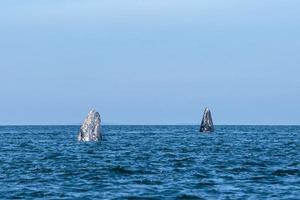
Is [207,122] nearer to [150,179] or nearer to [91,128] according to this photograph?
[91,128]

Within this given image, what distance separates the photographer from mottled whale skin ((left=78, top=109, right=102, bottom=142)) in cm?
8650

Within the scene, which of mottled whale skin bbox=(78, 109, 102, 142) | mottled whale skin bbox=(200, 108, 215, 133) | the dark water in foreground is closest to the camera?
the dark water in foreground

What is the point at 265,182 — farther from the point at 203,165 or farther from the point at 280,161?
the point at 280,161

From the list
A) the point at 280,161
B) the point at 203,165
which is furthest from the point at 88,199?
the point at 280,161

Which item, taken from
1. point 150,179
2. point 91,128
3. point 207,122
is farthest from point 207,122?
point 150,179

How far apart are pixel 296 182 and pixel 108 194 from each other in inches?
438

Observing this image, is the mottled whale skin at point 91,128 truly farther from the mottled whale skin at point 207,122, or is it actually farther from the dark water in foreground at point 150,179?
the mottled whale skin at point 207,122

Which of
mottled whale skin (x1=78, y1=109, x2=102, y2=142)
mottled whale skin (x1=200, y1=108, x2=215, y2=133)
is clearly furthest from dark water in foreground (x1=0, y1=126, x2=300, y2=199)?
mottled whale skin (x1=200, y1=108, x2=215, y2=133)

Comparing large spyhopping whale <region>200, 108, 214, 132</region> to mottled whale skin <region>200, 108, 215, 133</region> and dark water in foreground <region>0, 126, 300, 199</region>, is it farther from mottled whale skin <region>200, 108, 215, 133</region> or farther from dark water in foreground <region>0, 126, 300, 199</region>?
dark water in foreground <region>0, 126, 300, 199</region>

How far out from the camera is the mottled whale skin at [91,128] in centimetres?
8650

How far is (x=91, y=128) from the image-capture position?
89125 mm

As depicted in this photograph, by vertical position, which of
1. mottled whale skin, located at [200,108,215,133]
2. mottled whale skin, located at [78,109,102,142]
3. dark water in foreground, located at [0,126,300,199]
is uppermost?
mottled whale skin, located at [200,108,215,133]

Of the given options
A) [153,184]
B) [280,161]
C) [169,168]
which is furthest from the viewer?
[280,161]

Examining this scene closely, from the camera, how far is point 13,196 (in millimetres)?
32625
